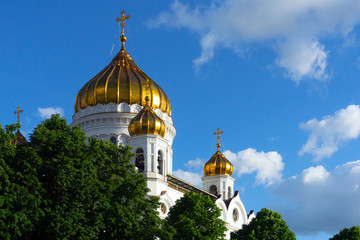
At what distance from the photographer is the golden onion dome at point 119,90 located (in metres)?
46.2

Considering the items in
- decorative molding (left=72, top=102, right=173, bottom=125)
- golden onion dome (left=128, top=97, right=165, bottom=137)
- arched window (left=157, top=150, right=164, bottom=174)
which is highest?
decorative molding (left=72, top=102, right=173, bottom=125)

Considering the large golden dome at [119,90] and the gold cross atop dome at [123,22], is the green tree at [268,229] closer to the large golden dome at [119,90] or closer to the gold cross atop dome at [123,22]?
the large golden dome at [119,90]

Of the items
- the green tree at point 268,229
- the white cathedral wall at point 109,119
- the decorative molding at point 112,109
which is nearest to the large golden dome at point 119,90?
the decorative molding at point 112,109

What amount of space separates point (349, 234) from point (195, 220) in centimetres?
1270

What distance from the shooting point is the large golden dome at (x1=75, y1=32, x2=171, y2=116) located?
46219mm

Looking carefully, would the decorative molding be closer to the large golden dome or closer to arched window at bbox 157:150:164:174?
the large golden dome

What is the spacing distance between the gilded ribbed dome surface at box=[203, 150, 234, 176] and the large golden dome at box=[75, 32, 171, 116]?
5.15 meters

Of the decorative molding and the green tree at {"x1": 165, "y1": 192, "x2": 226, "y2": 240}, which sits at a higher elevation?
the decorative molding

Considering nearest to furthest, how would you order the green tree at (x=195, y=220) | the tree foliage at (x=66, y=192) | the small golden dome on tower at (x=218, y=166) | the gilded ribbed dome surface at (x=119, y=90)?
the tree foliage at (x=66, y=192), the green tree at (x=195, y=220), the gilded ribbed dome surface at (x=119, y=90), the small golden dome on tower at (x=218, y=166)

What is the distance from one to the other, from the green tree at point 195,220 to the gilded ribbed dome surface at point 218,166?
14.7 m

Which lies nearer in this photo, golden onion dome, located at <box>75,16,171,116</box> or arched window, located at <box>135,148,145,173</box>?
arched window, located at <box>135,148,145,173</box>

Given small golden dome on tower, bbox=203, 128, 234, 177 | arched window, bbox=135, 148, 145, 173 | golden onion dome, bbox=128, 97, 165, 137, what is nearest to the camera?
golden onion dome, bbox=128, 97, 165, 137

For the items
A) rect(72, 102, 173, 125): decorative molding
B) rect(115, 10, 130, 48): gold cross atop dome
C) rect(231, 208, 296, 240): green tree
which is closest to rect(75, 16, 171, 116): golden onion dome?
rect(72, 102, 173, 125): decorative molding

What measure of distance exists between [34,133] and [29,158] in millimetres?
2062
